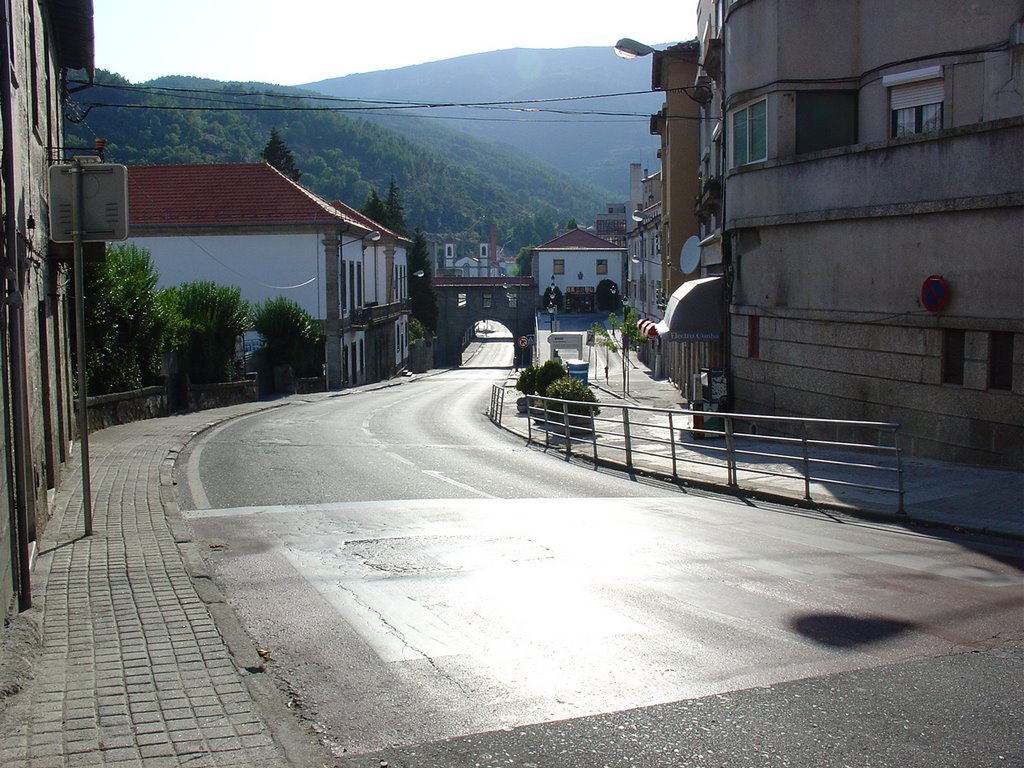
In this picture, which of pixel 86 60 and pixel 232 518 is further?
pixel 86 60

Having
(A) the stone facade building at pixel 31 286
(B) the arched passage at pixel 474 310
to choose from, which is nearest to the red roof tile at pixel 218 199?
(A) the stone facade building at pixel 31 286

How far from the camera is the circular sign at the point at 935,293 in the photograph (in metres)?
16.2

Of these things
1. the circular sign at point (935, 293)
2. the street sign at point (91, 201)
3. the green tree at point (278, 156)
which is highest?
the green tree at point (278, 156)

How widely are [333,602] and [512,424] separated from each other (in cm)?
2108

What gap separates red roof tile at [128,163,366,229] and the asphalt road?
3512 centimetres

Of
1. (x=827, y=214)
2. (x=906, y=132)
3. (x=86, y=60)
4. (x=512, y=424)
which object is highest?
(x=86, y=60)

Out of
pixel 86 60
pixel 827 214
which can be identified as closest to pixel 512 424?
pixel 827 214

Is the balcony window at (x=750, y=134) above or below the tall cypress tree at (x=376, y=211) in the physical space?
below

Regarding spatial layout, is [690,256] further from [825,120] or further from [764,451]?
[764,451]

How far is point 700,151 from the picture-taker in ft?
128

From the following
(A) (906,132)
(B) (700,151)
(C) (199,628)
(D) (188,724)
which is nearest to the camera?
(D) (188,724)

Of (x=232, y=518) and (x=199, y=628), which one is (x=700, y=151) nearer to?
(x=232, y=518)

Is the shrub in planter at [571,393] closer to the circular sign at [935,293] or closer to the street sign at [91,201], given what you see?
the circular sign at [935,293]

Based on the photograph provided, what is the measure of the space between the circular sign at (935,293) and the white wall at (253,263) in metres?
34.4
